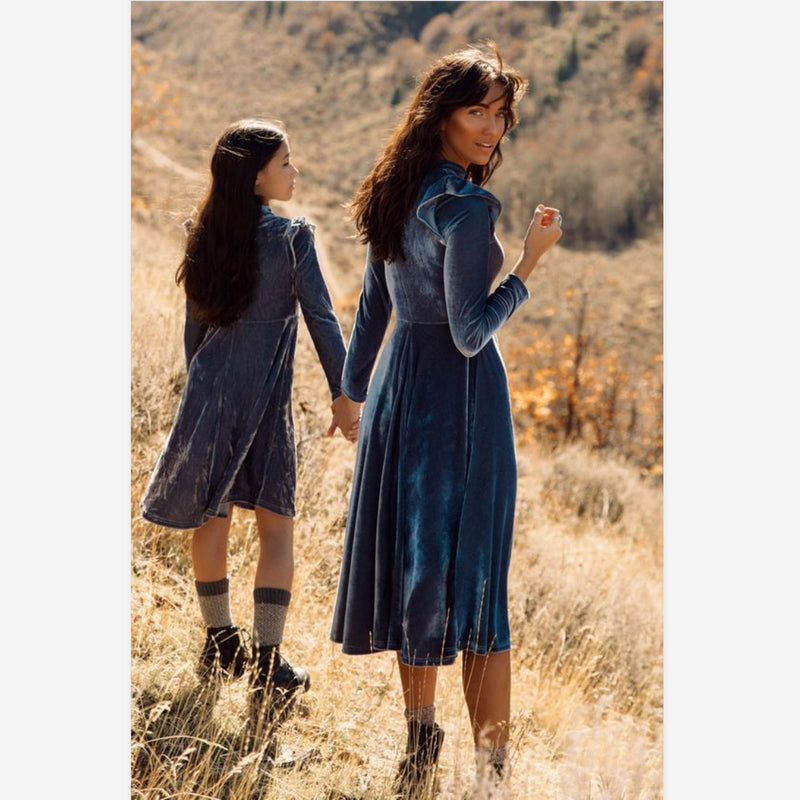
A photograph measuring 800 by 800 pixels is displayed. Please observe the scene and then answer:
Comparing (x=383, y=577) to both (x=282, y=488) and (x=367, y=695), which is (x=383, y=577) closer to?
(x=282, y=488)

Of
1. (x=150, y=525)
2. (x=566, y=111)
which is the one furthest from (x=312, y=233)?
(x=566, y=111)

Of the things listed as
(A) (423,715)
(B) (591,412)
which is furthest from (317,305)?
(B) (591,412)

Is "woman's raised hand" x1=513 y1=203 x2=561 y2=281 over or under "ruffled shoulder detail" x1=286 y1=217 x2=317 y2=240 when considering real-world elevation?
under

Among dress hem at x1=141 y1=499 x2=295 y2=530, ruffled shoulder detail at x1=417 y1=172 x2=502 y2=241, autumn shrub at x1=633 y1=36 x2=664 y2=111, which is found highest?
autumn shrub at x1=633 y1=36 x2=664 y2=111

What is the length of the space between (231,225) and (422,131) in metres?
0.73

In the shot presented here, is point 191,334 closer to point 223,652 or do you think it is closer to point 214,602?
point 214,602

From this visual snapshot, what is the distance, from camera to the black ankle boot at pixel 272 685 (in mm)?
2971

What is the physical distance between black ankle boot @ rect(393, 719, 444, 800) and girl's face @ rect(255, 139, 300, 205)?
4.99ft

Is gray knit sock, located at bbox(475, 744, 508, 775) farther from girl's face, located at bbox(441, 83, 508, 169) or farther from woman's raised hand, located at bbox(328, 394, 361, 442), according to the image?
girl's face, located at bbox(441, 83, 508, 169)

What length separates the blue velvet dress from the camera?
2.48m

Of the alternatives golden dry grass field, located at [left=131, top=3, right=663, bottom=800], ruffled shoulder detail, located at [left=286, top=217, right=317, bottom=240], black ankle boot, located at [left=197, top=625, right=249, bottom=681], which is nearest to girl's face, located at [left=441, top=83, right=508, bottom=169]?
ruffled shoulder detail, located at [left=286, top=217, right=317, bottom=240]

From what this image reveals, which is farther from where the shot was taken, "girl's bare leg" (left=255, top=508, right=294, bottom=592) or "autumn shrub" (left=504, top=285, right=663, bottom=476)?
"autumn shrub" (left=504, top=285, right=663, bottom=476)

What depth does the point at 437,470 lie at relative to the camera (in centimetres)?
250
